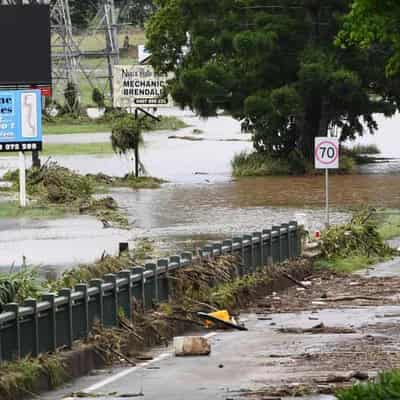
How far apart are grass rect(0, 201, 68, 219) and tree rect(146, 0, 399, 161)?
15.0m

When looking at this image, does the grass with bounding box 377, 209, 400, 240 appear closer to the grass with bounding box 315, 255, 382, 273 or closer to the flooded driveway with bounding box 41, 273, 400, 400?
the grass with bounding box 315, 255, 382, 273

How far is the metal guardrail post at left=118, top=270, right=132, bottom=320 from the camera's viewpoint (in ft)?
61.2

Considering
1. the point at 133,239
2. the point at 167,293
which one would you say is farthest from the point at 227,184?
the point at 167,293

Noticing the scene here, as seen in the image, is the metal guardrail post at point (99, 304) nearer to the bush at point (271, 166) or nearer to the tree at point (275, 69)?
the tree at point (275, 69)

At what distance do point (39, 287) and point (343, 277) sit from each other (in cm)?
807

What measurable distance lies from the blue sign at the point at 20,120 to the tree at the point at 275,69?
46.8ft

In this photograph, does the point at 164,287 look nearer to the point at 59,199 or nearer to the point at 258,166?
the point at 59,199

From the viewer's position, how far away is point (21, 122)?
131 feet

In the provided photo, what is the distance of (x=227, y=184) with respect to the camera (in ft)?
171

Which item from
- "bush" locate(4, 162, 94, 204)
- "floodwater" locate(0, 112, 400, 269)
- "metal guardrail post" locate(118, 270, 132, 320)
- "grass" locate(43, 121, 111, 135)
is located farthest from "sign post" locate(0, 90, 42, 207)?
"grass" locate(43, 121, 111, 135)

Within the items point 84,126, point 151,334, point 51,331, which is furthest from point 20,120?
point 84,126

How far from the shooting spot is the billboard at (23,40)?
128 ft

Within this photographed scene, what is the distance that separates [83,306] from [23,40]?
Result: 22938 mm

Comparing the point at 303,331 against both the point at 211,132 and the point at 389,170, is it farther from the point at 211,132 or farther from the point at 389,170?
the point at 211,132
